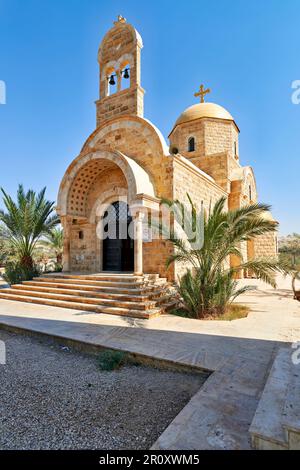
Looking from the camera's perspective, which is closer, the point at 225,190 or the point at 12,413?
the point at 12,413

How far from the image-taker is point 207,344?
13.3 feet

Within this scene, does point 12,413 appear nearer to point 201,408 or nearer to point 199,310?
point 201,408

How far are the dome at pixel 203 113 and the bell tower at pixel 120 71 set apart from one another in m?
6.50

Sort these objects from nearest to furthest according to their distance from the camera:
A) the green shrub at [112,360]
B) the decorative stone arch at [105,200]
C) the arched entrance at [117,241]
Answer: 1. the green shrub at [112,360]
2. the decorative stone arch at [105,200]
3. the arched entrance at [117,241]

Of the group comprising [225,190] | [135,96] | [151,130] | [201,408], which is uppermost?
[135,96]

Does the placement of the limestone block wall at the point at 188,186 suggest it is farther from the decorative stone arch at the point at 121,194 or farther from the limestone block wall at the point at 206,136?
the limestone block wall at the point at 206,136

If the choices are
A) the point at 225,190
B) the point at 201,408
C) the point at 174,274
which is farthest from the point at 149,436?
the point at 225,190

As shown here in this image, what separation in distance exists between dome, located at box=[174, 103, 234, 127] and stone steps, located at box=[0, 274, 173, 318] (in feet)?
40.3

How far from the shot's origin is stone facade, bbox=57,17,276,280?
8453 mm

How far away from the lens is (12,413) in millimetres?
2471

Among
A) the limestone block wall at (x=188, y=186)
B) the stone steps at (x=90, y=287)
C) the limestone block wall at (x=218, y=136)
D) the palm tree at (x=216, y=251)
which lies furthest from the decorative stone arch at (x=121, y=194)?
the limestone block wall at (x=218, y=136)

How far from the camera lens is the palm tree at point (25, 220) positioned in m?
11.4

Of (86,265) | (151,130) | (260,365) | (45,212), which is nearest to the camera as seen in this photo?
(260,365)
